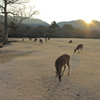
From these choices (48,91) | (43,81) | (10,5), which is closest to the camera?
(48,91)

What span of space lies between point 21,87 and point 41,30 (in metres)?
69.3

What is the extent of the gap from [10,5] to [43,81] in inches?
1143

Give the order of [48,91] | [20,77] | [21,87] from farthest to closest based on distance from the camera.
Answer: [20,77] → [21,87] → [48,91]

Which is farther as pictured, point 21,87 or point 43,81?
point 43,81

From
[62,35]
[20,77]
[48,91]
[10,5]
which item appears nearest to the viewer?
[48,91]

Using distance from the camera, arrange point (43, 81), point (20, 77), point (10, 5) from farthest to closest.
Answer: point (10, 5) < point (20, 77) < point (43, 81)

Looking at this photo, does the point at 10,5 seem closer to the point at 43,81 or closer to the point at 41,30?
the point at 43,81

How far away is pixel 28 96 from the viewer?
542 cm

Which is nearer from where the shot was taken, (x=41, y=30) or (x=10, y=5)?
(x=10, y=5)

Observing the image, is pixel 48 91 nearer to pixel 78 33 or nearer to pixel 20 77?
pixel 20 77

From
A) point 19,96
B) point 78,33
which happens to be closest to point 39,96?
point 19,96

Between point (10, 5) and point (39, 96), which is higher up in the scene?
point (10, 5)

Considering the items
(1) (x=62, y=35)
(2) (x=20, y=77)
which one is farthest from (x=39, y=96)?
(1) (x=62, y=35)

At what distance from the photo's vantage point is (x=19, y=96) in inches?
213
